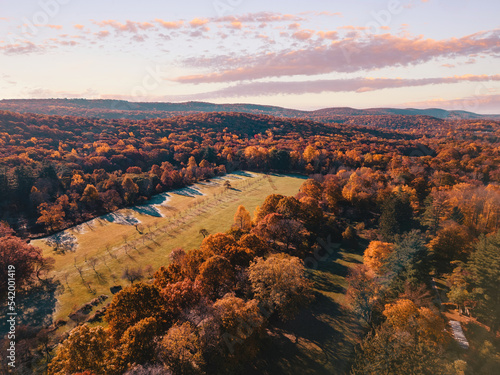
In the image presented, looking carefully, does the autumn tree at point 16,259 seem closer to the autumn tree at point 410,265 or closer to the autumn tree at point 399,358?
the autumn tree at point 399,358

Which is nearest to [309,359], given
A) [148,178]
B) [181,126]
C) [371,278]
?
[371,278]

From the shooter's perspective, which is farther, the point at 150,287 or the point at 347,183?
the point at 347,183

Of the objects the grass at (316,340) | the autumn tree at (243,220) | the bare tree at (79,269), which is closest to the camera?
the grass at (316,340)

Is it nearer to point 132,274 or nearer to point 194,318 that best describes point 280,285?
point 194,318

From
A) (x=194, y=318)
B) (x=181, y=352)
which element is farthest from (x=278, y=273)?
(x=181, y=352)

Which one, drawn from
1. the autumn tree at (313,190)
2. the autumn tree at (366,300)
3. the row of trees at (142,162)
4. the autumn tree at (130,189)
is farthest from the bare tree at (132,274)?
the autumn tree at (313,190)

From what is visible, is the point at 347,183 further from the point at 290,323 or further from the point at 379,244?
the point at 290,323
